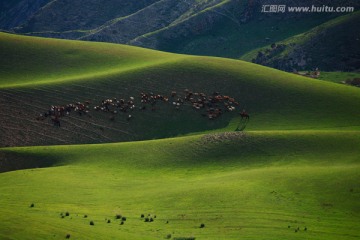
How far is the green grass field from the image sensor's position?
52.5 metres

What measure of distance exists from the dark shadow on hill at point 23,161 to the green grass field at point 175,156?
0.16 meters

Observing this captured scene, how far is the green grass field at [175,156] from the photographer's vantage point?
2067 inches

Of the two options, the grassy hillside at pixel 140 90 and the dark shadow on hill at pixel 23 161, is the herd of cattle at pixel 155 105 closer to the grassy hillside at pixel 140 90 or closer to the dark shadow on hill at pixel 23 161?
the grassy hillside at pixel 140 90

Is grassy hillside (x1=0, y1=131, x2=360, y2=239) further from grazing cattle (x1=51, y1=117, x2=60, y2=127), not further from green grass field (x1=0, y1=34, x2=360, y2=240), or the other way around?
grazing cattle (x1=51, y1=117, x2=60, y2=127)

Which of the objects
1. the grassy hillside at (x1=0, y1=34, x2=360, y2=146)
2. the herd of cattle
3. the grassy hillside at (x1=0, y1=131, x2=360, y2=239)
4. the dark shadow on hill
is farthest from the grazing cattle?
the dark shadow on hill

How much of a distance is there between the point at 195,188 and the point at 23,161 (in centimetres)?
3171

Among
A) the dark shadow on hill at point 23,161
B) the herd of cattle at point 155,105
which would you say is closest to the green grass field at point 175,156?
the dark shadow on hill at point 23,161

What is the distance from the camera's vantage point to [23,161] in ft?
267

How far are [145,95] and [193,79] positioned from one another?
588 inches

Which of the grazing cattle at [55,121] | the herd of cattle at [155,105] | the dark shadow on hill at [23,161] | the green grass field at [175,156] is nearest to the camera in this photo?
the green grass field at [175,156]

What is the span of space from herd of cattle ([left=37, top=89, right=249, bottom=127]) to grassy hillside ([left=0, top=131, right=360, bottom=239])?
1858cm

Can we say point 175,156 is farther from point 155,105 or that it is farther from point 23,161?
point 155,105

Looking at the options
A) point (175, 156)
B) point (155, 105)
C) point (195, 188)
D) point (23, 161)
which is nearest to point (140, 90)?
point (155, 105)

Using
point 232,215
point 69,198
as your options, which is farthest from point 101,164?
point 232,215
